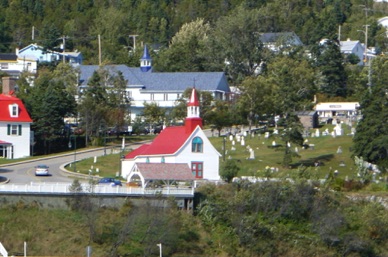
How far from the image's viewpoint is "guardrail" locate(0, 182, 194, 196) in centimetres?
5150

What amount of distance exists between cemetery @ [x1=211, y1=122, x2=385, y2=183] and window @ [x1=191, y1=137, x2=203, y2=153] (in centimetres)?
250

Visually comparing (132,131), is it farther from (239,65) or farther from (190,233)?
(190,233)

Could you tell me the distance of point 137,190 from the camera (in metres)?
52.6

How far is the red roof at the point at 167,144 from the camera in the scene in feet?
199

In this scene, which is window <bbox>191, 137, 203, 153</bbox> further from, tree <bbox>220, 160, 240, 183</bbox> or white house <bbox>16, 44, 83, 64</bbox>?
white house <bbox>16, 44, 83, 64</bbox>

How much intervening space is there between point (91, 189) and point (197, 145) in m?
10.0

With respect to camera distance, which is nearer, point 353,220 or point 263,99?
point 353,220

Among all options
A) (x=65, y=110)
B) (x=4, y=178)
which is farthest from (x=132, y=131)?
(x=4, y=178)

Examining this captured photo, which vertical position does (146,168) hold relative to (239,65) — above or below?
below

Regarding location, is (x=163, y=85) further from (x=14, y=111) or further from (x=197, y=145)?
(x=197, y=145)

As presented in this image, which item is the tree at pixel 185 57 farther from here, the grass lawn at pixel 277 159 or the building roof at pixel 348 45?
the grass lawn at pixel 277 159

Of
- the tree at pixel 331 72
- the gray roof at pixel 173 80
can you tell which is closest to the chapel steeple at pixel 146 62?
the gray roof at pixel 173 80

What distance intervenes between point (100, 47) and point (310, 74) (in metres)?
30.5

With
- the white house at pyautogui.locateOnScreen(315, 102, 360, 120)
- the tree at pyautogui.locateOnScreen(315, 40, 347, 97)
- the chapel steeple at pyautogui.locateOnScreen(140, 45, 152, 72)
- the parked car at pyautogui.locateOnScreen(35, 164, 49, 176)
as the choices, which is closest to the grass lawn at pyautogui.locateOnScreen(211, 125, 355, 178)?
the parked car at pyautogui.locateOnScreen(35, 164, 49, 176)
